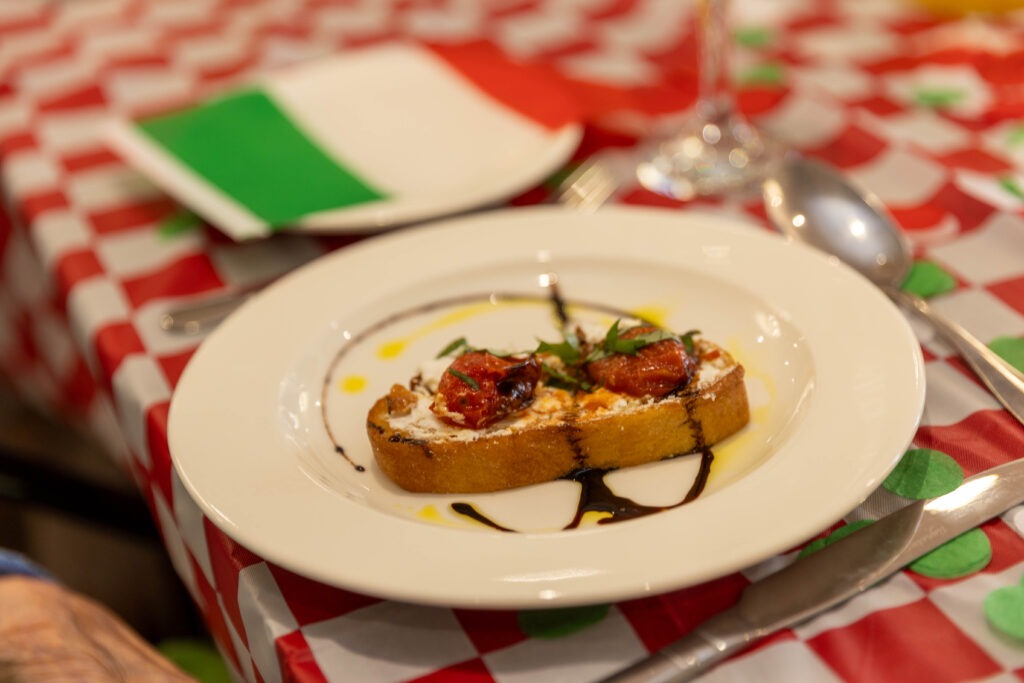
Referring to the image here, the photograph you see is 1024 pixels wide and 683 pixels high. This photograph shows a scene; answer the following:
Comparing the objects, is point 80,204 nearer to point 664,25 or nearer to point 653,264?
point 653,264

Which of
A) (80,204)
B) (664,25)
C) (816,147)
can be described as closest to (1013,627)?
(816,147)

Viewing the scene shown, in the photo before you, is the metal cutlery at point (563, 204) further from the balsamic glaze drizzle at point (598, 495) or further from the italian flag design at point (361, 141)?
the balsamic glaze drizzle at point (598, 495)

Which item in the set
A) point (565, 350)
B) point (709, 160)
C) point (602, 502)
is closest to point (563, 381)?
point (565, 350)

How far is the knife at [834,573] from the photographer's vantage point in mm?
713

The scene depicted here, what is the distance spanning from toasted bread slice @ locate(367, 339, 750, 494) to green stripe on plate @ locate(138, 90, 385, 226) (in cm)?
57

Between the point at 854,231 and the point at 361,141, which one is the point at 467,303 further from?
the point at 361,141

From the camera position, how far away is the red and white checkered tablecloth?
2.48 ft

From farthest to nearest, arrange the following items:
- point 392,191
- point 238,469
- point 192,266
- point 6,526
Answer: point 6,526 → point 392,191 → point 192,266 → point 238,469

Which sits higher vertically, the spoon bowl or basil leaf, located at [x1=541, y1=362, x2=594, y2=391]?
basil leaf, located at [x1=541, y1=362, x2=594, y2=391]

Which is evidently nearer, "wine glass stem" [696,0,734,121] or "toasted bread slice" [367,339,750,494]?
"toasted bread slice" [367,339,750,494]

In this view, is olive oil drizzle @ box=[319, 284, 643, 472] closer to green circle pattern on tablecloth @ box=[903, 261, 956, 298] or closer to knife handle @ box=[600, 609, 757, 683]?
green circle pattern on tablecloth @ box=[903, 261, 956, 298]

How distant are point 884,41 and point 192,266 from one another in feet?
4.47

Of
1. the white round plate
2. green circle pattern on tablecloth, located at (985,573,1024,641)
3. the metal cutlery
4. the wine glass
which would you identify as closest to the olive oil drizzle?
the white round plate

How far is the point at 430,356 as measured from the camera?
1.06 meters
